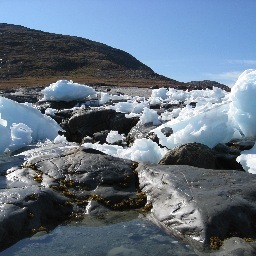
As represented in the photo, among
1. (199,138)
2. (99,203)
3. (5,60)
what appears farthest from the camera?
(5,60)

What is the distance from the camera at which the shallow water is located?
466 cm

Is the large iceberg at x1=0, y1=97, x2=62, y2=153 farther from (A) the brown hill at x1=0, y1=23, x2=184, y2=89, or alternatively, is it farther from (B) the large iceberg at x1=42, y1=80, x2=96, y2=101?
(A) the brown hill at x1=0, y1=23, x2=184, y2=89

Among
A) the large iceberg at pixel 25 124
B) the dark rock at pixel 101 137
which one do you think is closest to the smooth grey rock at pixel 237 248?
the large iceberg at pixel 25 124

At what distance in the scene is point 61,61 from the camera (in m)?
78.7

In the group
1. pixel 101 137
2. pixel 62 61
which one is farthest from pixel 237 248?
pixel 62 61

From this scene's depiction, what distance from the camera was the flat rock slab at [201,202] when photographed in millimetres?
4926

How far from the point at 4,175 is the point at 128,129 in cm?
619

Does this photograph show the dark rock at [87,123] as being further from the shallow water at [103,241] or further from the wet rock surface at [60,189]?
the shallow water at [103,241]

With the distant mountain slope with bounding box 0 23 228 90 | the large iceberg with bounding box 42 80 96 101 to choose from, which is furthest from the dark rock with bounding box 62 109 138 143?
the distant mountain slope with bounding box 0 23 228 90

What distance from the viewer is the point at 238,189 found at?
5.67 metres

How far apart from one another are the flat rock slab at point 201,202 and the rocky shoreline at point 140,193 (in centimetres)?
1

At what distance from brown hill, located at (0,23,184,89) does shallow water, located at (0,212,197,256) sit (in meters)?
53.9

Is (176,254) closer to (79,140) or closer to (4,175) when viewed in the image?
(4,175)

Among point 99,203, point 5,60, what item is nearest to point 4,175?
point 99,203
